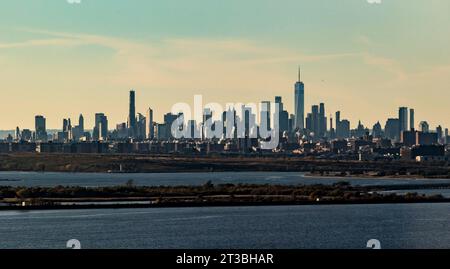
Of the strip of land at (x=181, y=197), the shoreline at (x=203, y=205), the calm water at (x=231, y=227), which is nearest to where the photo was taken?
the calm water at (x=231, y=227)

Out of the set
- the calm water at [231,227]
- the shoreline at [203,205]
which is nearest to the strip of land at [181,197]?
the shoreline at [203,205]

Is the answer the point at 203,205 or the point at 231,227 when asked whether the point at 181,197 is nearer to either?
the point at 203,205

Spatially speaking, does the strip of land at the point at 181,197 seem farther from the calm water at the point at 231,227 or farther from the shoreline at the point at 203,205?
the calm water at the point at 231,227

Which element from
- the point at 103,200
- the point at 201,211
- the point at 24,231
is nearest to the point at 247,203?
the point at 201,211

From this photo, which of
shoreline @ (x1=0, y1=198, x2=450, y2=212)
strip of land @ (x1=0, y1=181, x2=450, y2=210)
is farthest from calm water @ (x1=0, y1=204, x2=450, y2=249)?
strip of land @ (x1=0, y1=181, x2=450, y2=210)

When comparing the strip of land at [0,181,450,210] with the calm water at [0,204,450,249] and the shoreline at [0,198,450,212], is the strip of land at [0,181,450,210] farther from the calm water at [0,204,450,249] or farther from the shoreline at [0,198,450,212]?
the calm water at [0,204,450,249]

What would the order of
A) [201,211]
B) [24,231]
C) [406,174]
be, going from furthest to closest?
[406,174]
[201,211]
[24,231]

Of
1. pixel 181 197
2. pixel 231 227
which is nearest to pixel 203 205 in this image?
pixel 181 197
